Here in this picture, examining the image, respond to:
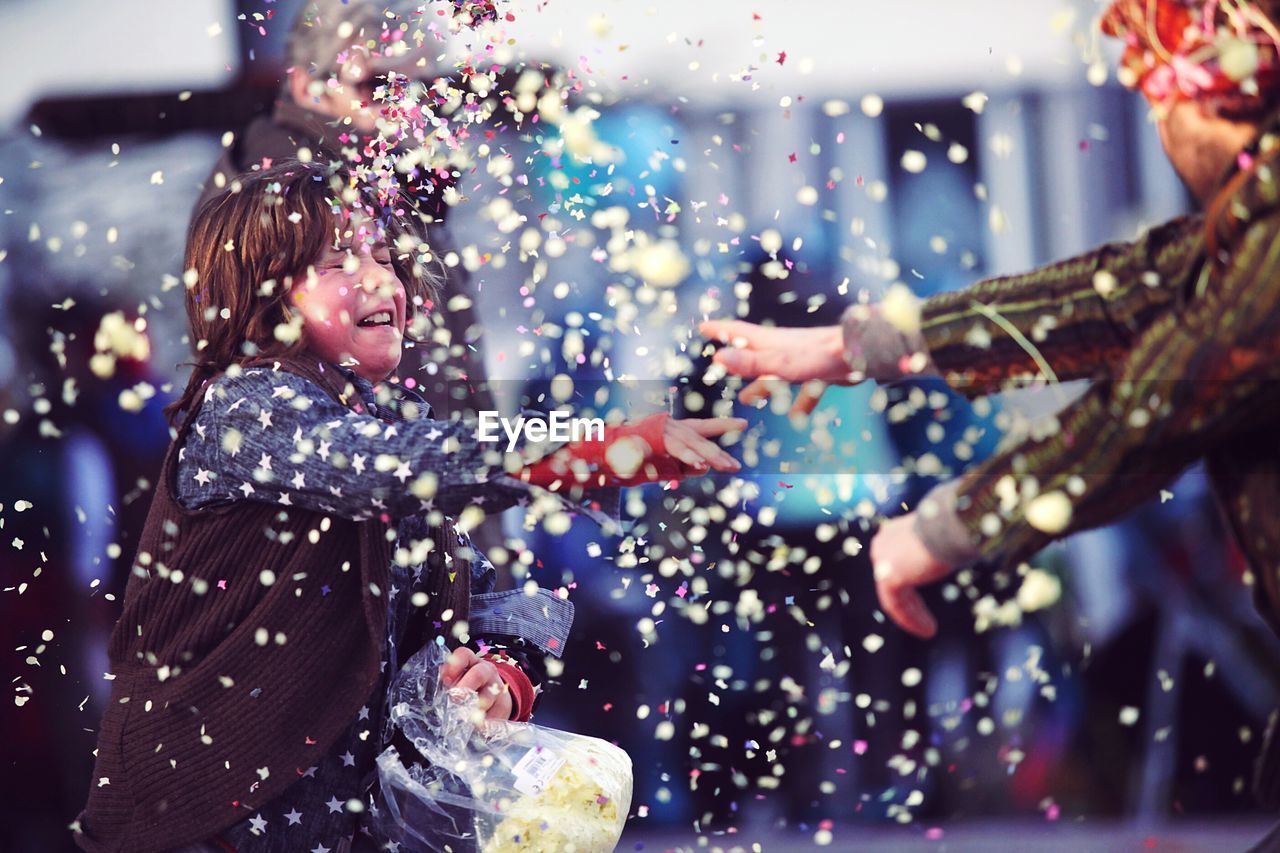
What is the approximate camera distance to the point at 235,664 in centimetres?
149

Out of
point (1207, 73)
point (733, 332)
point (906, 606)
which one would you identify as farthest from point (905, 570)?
point (1207, 73)

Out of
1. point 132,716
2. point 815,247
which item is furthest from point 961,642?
point 132,716

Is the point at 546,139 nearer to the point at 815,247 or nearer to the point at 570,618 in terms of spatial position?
the point at 815,247

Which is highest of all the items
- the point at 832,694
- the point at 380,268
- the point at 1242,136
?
the point at 1242,136

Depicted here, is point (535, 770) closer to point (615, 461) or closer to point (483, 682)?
point (483, 682)

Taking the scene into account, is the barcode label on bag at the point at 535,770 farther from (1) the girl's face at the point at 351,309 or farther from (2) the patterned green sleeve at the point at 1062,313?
(2) the patterned green sleeve at the point at 1062,313

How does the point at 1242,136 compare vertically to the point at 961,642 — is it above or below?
above

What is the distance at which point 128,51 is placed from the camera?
2154mm

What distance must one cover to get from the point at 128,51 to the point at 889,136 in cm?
131

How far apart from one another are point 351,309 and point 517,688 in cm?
54

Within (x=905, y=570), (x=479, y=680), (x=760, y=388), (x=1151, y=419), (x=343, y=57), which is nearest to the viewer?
(x=1151, y=419)

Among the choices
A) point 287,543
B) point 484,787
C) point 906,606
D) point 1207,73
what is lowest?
point 484,787

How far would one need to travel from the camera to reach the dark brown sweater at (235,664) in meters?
1.49

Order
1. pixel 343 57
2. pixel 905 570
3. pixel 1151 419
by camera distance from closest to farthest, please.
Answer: pixel 1151 419
pixel 905 570
pixel 343 57
